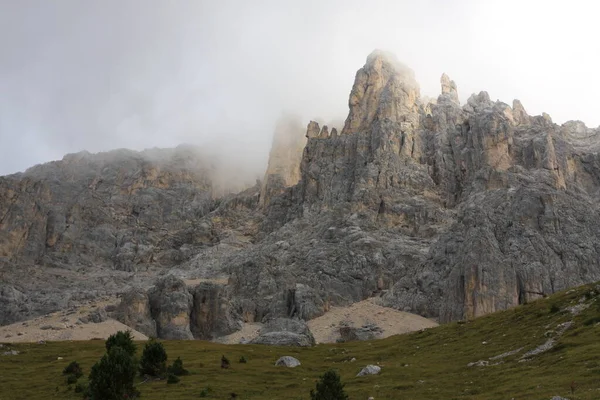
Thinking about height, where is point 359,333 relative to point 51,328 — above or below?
below

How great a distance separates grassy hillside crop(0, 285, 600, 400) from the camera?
33778 millimetres

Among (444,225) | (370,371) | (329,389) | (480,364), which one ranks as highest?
(444,225)

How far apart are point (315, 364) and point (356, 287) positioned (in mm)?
91852

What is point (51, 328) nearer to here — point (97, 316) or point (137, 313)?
point (97, 316)

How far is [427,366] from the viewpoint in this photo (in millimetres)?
46469

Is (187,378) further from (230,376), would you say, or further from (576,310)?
(576,310)

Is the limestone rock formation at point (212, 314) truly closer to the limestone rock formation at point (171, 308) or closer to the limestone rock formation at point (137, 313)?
the limestone rock formation at point (171, 308)

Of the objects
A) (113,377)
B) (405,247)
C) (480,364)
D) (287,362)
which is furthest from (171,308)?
(480,364)

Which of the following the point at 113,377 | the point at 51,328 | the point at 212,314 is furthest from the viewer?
the point at 212,314

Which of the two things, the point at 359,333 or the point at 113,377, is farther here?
the point at 359,333

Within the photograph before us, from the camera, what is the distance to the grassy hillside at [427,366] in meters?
33.8

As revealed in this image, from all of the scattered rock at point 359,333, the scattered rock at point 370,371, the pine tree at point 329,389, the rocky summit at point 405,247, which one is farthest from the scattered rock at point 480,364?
the rocky summit at point 405,247

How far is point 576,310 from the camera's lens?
47.2 meters

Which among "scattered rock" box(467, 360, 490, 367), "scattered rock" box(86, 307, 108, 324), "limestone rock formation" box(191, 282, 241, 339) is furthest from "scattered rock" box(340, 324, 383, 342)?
"scattered rock" box(467, 360, 490, 367)
